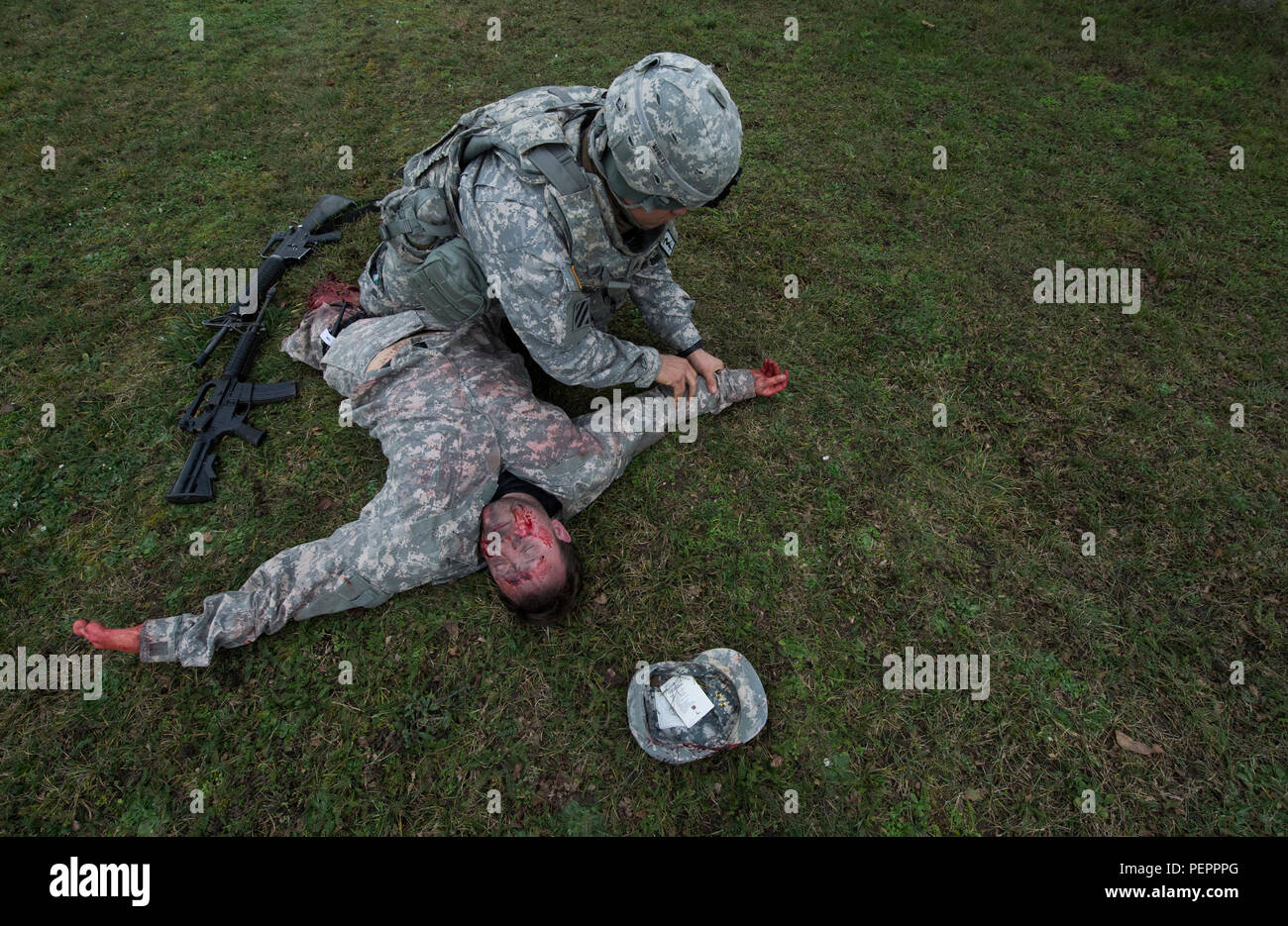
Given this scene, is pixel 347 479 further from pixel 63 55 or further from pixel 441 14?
pixel 63 55

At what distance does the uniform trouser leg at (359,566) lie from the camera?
3111 mm

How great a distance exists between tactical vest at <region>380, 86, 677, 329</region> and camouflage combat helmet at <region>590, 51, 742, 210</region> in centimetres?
30

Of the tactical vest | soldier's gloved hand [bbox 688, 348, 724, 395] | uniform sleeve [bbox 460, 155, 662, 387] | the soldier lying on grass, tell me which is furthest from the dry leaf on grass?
the tactical vest

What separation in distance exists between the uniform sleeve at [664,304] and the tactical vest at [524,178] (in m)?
0.29

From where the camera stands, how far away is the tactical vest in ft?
9.58

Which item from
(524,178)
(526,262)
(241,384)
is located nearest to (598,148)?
(524,178)

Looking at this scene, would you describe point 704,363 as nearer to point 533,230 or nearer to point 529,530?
point 533,230

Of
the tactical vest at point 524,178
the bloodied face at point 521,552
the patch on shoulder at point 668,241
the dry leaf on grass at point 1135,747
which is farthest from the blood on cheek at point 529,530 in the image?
the dry leaf on grass at point 1135,747

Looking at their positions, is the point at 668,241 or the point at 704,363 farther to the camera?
the point at 704,363

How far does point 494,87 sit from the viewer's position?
637 centimetres

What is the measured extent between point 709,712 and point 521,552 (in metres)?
1.20

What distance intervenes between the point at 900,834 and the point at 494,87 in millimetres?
7256

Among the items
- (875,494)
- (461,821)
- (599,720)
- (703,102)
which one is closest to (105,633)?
(461,821)

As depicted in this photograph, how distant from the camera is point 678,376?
3.75m
